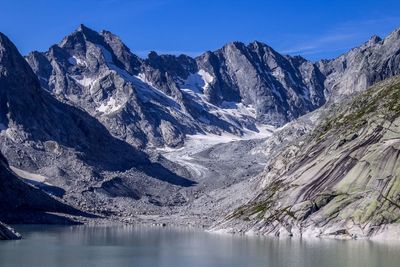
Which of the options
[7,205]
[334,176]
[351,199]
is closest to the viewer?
[351,199]

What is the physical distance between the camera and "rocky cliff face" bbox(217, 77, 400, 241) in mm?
108375

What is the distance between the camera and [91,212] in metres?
199

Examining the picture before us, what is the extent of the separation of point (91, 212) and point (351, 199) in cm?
10453

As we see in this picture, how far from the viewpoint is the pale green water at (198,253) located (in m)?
76.9

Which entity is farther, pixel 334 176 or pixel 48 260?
pixel 334 176

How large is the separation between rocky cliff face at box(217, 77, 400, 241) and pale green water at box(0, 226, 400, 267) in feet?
27.4

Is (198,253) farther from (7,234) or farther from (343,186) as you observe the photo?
(343,186)

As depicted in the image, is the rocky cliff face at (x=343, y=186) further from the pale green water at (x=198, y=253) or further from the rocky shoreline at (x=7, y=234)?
the rocky shoreline at (x=7, y=234)

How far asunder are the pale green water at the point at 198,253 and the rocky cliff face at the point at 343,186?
8.34 metres

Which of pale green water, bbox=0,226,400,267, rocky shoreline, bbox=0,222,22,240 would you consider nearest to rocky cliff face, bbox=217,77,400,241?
pale green water, bbox=0,226,400,267

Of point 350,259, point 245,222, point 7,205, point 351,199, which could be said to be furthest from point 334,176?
point 7,205

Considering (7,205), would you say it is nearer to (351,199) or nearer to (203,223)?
(203,223)

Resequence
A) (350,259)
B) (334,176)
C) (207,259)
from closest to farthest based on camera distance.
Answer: (350,259) → (207,259) → (334,176)

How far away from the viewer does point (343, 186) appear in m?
118
